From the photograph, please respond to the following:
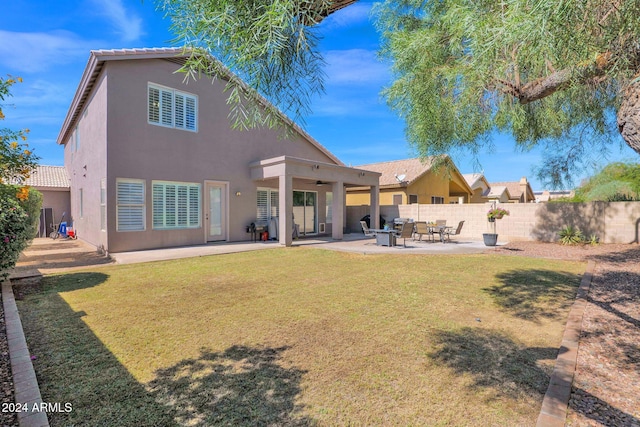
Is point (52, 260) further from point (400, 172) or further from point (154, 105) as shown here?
point (400, 172)

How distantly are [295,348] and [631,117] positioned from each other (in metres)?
4.25

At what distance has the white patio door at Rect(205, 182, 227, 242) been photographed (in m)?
13.4

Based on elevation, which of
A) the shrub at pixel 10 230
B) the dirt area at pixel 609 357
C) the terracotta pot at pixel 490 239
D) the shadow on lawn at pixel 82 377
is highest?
the shrub at pixel 10 230

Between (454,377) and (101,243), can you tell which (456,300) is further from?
(101,243)

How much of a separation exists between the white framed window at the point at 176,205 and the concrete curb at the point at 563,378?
12.2m

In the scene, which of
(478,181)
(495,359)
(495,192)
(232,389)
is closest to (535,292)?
(495,359)

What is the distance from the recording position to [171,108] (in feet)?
40.6

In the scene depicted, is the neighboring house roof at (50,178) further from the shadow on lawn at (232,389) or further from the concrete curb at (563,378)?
the concrete curb at (563,378)

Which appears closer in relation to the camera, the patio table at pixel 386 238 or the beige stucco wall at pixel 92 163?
the beige stucco wall at pixel 92 163

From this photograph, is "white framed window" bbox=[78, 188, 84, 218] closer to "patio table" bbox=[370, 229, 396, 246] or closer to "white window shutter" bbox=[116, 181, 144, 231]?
"white window shutter" bbox=[116, 181, 144, 231]

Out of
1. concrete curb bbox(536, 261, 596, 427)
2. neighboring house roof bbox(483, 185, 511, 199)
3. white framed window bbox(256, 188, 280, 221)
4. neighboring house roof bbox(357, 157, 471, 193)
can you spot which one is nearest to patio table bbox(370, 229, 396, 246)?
white framed window bbox(256, 188, 280, 221)

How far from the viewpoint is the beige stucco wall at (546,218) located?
1324cm

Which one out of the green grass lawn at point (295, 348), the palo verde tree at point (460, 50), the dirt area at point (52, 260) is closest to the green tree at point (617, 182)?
the palo verde tree at point (460, 50)

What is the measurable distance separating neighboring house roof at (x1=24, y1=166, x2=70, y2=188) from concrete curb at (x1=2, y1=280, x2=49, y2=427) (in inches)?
732
